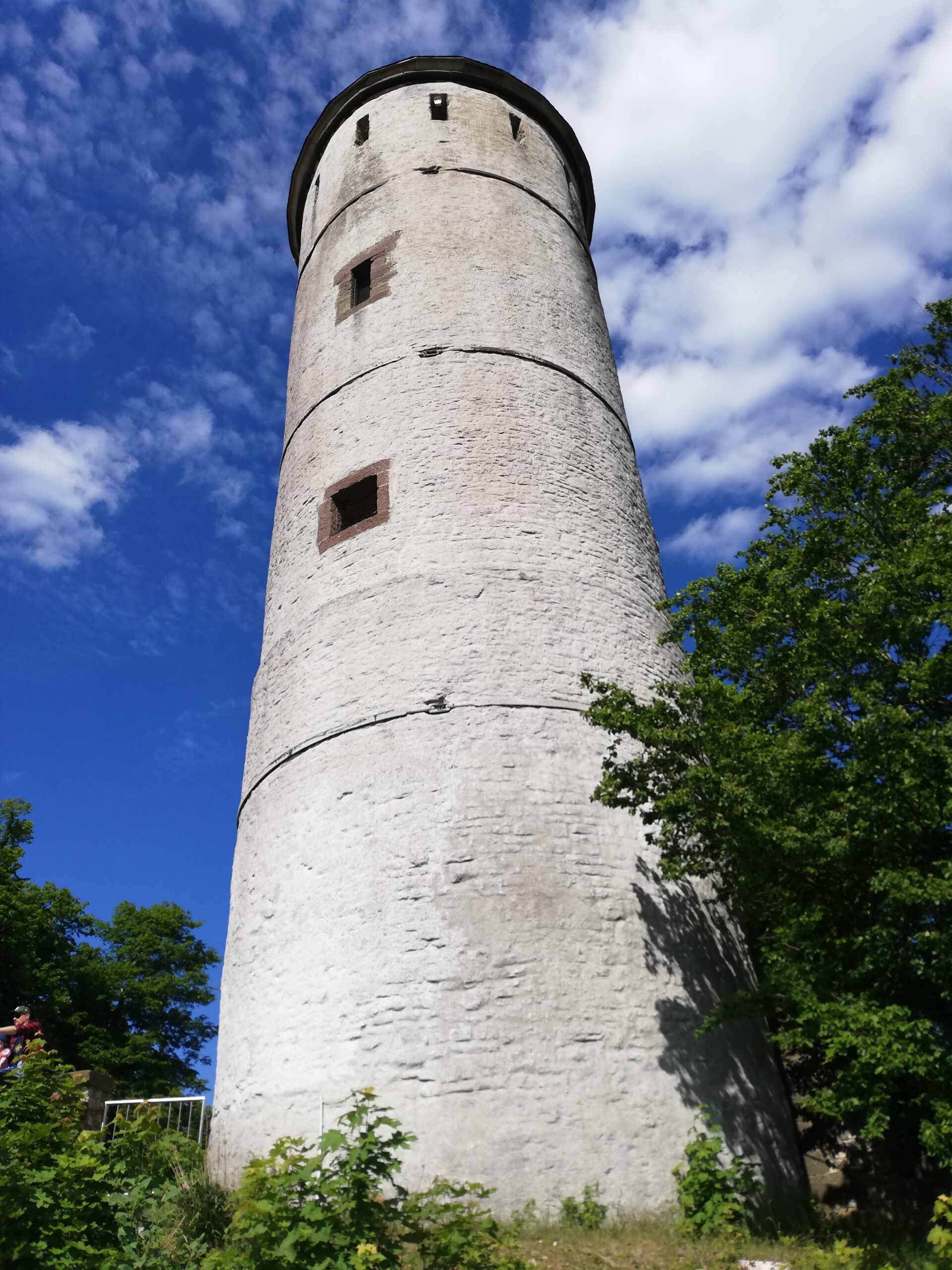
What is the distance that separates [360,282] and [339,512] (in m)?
4.37

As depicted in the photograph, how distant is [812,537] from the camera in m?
9.56

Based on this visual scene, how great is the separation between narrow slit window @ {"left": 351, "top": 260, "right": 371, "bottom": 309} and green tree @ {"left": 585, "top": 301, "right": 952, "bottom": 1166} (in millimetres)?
6796

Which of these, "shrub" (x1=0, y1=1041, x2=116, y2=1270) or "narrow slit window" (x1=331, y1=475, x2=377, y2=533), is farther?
"narrow slit window" (x1=331, y1=475, x2=377, y2=533)

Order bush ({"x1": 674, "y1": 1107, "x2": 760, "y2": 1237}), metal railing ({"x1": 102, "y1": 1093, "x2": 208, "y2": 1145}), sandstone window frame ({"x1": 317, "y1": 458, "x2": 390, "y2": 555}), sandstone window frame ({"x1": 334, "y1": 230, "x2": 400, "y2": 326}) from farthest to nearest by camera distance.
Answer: sandstone window frame ({"x1": 334, "y1": 230, "x2": 400, "y2": 326}), sandstone window frame ({"x1": 317, "y1": 458, "x2": 390, "y2": 555}), metal railing ({"x1": 102, "y1": 1093, "x2": 208, "y2": 1145}), bush ({"x1": 674, "y1": 1107, "x2": 760, "y2": 1237})

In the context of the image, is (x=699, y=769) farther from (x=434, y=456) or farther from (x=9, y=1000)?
(x=9, y=1000)

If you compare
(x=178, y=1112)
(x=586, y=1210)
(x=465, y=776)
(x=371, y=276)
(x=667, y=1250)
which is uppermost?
(x=371, y=276)

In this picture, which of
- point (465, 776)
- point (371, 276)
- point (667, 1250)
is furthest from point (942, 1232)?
point (371, 276)

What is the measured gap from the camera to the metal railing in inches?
406

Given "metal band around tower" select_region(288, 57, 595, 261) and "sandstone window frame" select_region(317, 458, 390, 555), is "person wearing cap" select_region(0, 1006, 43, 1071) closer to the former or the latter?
"sandstone window frame" select_region(317, 458, 390, 555)

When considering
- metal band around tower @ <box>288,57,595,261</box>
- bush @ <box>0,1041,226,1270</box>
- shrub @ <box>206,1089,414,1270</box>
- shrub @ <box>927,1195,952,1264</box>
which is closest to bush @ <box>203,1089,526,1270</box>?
shrub @ <box>206,1089,414,1270</box>

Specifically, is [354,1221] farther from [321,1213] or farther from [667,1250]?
[667,1250]

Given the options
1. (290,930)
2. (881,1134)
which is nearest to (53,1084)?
(290,930)

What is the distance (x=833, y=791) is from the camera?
7203 millimetres

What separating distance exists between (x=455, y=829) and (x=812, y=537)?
4515 millimetres
